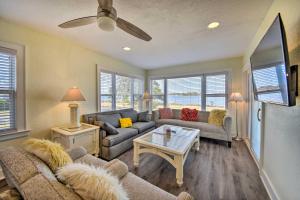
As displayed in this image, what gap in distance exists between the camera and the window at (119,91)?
3533 mm

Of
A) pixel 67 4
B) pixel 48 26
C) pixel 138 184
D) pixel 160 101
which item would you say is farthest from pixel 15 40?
pixel 160 101

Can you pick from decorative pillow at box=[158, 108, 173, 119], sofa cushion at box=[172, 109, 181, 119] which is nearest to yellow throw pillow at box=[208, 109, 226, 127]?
sofa cushion at box=[172, 109, 181, 119]

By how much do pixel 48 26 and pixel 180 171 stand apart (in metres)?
3.03

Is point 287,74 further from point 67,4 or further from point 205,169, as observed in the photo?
point 67,4

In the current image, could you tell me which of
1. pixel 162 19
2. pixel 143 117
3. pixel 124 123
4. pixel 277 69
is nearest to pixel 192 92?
pixel 143 117

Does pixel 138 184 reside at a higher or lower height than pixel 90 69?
lower

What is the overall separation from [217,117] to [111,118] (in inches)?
111

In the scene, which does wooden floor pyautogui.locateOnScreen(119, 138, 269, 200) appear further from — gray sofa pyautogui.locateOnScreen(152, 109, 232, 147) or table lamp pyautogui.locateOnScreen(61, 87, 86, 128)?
table lamp pyautogui.locateOnScreen(61, 87, 86, 128)

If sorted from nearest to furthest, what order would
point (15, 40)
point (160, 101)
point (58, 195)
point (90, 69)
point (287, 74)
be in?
1. point (58, 195)
2. point (287, 74)
3. point (15, 40)
4. point (90, 69)
5. point (160, 101)

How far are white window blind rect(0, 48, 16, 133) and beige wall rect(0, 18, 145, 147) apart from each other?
16 cm

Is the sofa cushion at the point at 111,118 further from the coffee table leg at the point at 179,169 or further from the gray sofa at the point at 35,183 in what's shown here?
the gray sofa at the point at 35,183

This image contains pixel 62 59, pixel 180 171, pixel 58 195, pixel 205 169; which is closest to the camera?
pixel 58 195

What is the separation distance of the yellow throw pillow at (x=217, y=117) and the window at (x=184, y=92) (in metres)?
0.86

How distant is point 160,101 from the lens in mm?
5289
